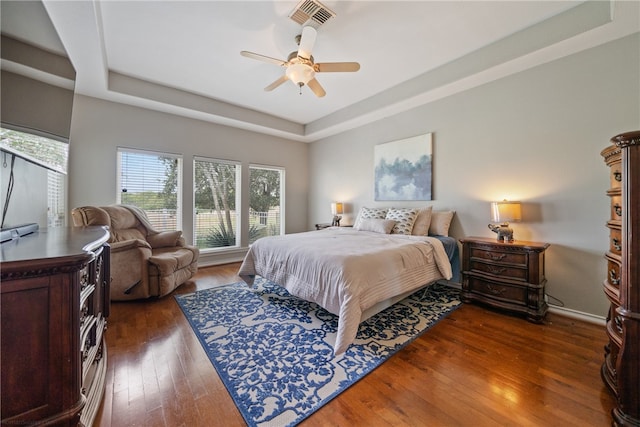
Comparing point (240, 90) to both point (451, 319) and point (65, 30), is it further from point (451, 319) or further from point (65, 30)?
point (451, 319)

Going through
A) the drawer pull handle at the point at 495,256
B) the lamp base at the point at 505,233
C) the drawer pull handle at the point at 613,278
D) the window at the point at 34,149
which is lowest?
the drawer pull handle at the point at 495,256

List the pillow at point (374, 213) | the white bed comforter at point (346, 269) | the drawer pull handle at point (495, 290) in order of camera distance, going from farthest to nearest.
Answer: the pillow at point (374, 213) < the drawer pull handle at point (495, 290) < the white bed comforter at point (346, 269)

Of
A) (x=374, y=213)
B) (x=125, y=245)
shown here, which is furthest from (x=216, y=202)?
(x=374, y=213)

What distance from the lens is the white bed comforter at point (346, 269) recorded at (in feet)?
6.33

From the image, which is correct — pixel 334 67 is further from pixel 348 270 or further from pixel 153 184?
pixel 153 184

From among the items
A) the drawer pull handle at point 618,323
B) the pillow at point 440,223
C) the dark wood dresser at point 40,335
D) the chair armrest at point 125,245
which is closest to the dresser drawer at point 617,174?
the drawer pull handle at point 618,323

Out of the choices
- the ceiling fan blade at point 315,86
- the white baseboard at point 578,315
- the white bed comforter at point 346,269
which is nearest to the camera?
the white bed comforter at point 346,269

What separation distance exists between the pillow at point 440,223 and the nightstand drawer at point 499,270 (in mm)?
645

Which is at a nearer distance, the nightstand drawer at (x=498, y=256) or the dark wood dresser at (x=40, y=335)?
the dark wood dresser at (x=40, y=335)

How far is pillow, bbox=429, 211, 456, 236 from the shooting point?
344 cm

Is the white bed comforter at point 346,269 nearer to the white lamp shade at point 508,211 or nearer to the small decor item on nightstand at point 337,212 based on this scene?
the white lamp shade at point 508,211

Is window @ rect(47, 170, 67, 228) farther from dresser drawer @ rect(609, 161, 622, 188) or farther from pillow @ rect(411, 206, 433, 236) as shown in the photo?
dresser drawer @ rect(609, 161, 622, 188)

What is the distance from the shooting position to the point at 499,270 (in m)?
2.67

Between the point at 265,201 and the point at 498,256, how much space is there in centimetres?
425
